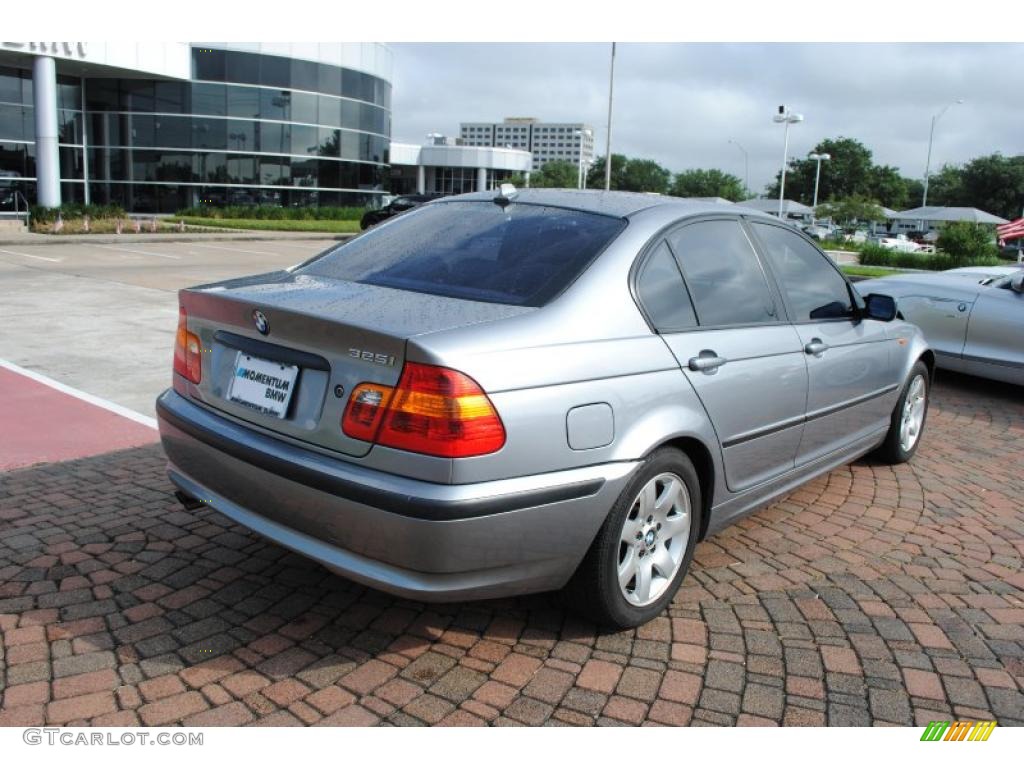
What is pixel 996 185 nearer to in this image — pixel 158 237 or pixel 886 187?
pixel 886 187

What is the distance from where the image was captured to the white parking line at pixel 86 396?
603 centimetres

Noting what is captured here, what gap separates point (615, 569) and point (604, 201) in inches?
65.5

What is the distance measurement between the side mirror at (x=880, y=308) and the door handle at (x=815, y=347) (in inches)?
28.5

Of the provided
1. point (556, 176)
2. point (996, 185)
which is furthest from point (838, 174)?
point (556, 176)

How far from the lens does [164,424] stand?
141 inches

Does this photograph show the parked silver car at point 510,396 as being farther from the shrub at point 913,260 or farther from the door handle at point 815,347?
the shrub at point 913,260

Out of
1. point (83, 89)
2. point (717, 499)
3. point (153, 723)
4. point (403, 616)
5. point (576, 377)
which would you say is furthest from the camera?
point (83, 89)

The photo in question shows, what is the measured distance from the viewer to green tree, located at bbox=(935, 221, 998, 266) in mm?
24812

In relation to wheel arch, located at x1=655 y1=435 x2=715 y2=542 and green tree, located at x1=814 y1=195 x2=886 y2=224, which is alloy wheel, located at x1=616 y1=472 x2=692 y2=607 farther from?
green tree, located at x1=814 y1=195 x2=886 y2=224

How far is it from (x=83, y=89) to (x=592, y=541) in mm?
34688

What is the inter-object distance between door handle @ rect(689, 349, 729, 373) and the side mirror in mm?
1746

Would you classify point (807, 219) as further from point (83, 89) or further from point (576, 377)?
point (576, 377)

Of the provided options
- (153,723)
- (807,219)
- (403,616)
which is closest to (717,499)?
(403,616)

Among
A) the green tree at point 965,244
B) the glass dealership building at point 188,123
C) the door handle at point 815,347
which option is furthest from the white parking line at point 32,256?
the green tree at point 965,244
